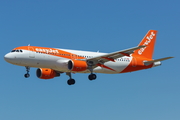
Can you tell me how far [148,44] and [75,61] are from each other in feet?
52.6

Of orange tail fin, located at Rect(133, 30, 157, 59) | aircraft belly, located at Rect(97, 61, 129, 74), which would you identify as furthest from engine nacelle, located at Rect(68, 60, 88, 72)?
orange tail fin, located at Rect(133, 30, 157, 59)

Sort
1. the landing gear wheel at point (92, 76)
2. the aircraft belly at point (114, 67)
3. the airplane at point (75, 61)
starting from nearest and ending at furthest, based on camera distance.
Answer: the airplane at point (75, 61), the landing gear wheel at point (92, 76), the aircraft belly at point (114, 67)

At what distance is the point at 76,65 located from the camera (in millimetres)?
58344

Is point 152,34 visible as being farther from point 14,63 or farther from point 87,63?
point 14,63

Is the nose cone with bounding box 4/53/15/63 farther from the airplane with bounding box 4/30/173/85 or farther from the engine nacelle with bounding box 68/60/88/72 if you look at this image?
the engine nacelle with bounding box 68/60/88/72

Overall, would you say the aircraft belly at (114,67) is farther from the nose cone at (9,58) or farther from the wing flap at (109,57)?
the nose cone at (9,58)

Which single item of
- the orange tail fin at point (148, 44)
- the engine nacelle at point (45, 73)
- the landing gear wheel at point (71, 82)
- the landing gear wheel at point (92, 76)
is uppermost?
the orange tail fin at point (148, 44)

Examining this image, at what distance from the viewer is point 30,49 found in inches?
2245

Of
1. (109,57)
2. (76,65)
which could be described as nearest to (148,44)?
(109,57)

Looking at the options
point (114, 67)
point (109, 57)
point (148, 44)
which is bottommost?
point (114, 67)

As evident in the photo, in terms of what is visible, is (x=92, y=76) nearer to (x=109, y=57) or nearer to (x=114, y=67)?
(x=109, y=57)

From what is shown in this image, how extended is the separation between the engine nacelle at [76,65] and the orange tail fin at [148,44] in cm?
1182

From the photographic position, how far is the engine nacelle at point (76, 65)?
58312 millimetres

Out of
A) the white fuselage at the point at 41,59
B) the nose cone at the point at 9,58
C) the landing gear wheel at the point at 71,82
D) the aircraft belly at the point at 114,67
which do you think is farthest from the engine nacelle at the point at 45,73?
the aircraft belly at the point at 114,67
